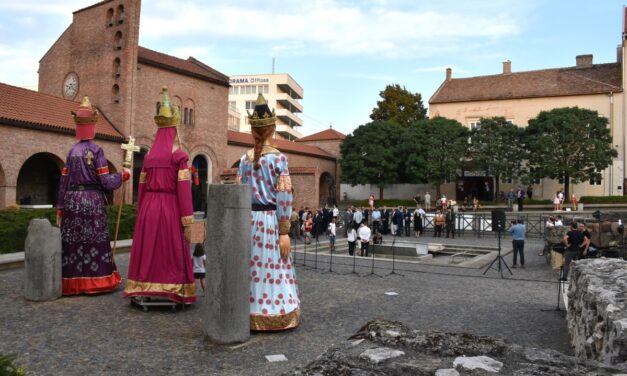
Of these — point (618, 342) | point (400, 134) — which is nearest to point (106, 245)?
point (618, 342)

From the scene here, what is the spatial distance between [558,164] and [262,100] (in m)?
33.8

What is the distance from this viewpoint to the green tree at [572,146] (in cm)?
3441

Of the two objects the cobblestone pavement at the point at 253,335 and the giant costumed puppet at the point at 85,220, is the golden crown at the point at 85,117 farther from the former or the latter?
the cobblestone pavement at the point at 253,335

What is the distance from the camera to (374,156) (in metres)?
39.2

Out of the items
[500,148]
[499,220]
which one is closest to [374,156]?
[500,148]

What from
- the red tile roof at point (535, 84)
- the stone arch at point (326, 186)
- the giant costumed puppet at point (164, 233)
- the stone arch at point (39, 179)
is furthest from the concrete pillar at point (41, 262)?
the red tile roof at point (535, 84)

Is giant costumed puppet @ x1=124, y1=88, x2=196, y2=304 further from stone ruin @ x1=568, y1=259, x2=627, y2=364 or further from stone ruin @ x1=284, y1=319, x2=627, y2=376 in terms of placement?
stone ruin @ x1=568, y1=259, x2=627, y2=364

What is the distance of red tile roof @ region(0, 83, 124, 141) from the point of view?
1947cm

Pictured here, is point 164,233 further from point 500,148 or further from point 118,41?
point 500,148

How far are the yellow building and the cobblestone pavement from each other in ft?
106

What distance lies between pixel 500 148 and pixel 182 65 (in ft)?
78.6

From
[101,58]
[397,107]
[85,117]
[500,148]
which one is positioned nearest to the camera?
[85,117]

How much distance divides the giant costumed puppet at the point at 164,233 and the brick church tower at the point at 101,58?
61.9 feet

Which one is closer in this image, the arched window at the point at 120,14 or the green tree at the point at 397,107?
the arched window at the point at 120,14
